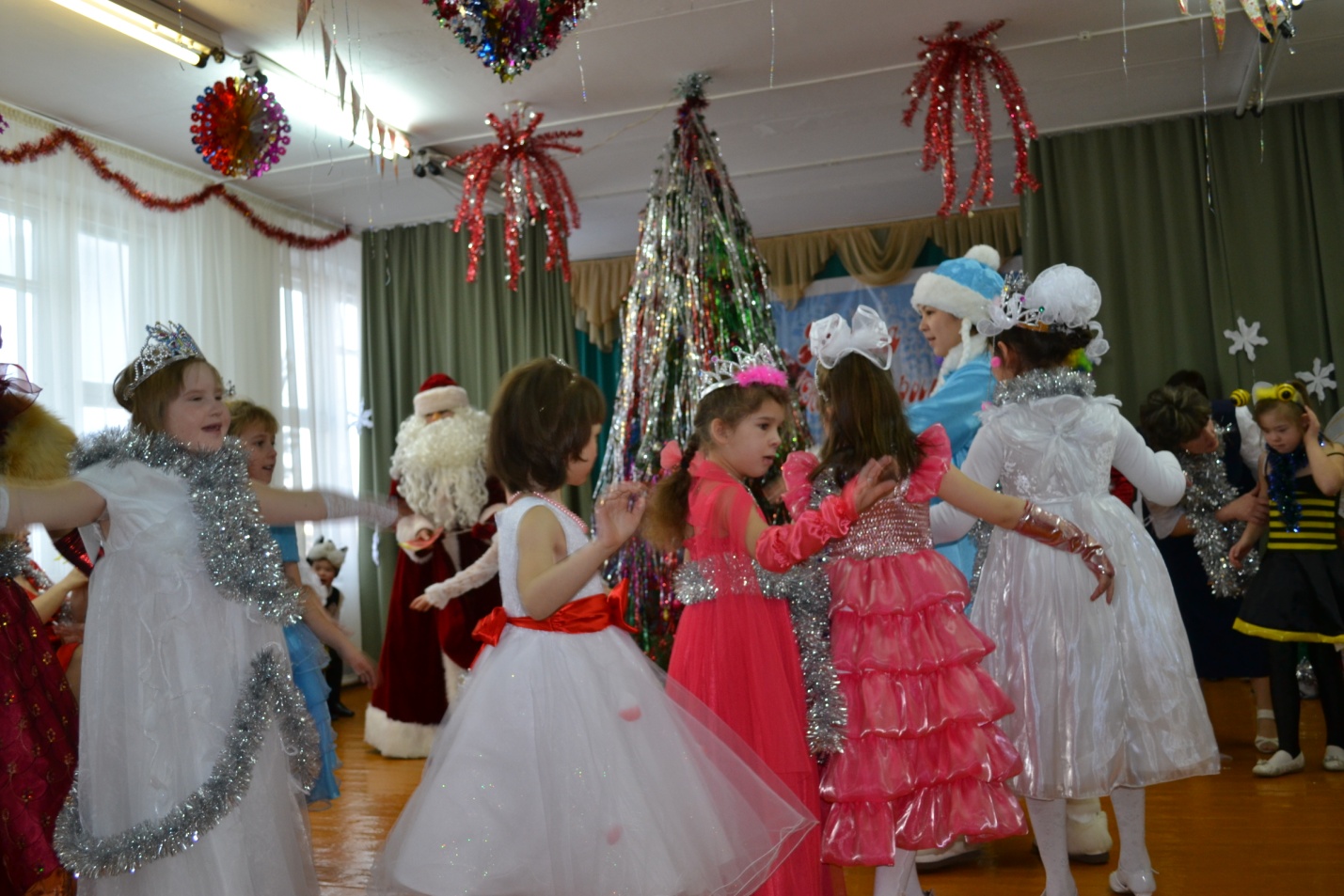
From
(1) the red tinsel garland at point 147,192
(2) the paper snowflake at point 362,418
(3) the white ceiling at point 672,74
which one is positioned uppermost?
(3) the white ceiling at point 672,74

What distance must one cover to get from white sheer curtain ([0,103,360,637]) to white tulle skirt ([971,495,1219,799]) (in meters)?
4.11

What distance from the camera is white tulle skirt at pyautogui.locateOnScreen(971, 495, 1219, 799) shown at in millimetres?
2562

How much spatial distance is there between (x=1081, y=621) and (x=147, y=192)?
525 centimetres

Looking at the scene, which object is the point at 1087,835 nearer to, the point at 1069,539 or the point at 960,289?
the point at 1069,539

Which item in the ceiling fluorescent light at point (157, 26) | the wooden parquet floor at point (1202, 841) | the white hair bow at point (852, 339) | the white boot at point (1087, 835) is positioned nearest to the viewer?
the white hair bow at point (852, 339)

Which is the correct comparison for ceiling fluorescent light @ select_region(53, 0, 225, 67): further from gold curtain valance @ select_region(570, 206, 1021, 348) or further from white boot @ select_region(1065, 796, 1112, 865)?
white boot @ select_region(1065, 796, 1112, 865)

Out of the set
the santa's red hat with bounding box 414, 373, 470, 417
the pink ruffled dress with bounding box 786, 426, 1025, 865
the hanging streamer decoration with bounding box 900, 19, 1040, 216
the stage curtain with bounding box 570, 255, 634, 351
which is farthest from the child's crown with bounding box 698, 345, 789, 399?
the stage curtain with bounding box 570, 255, 634, 351

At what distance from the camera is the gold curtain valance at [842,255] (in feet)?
25.0

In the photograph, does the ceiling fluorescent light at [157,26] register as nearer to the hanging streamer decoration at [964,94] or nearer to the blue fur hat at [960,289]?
the hanging streamer decoration at [964,94]

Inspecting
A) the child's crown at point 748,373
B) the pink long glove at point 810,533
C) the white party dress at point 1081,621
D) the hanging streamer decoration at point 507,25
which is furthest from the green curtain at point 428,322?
the pink long glove at point 810,533

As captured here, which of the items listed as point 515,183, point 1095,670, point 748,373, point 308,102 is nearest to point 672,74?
point 515,183

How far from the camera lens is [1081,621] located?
263cm

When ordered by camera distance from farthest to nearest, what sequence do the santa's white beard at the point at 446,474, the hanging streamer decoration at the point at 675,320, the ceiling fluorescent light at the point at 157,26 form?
the santa's white beard at the point at 446,474
the hanging streamer decoration at the point at 675,320
the ceiling fluorescent light at the point at 157,26

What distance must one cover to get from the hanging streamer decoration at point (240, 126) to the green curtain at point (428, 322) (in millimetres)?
2990
